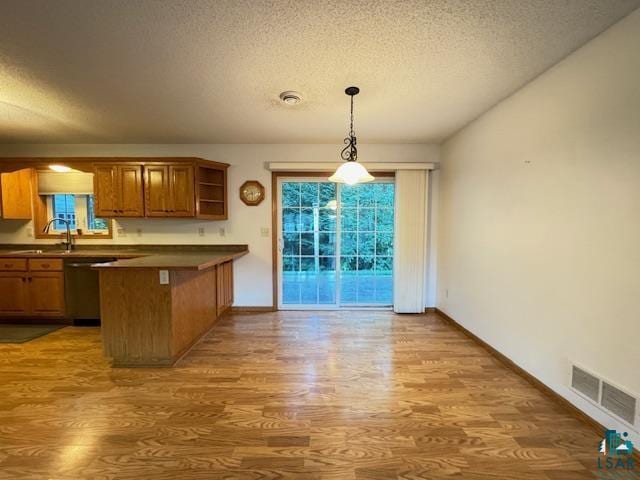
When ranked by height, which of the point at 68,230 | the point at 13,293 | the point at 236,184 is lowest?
the point at 13,293

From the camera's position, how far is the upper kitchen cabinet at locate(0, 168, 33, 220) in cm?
361

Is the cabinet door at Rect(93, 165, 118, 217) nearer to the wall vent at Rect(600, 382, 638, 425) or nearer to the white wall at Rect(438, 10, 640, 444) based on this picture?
the white wall at Rect(438, 10, 640, 444)

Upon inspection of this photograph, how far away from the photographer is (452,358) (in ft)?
8.66

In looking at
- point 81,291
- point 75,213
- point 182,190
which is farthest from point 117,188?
point 81,291

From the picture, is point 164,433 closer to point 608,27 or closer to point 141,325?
point 141,325

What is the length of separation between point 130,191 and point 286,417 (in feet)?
10.7

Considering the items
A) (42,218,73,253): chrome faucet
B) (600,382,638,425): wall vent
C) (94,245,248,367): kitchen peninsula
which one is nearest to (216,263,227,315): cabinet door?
(94,245,248,367): kitchen peninsula

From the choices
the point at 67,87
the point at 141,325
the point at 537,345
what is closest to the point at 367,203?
the point at 537,345

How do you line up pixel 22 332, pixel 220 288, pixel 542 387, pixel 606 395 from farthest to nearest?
pixel 220 288, pixel 22 332, pixel 542 387, pixel 606 395

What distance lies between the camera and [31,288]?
340 centimetres

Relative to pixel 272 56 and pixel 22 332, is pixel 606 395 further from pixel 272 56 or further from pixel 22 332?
pixel 22 332

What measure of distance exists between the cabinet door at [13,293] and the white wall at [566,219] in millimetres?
5192

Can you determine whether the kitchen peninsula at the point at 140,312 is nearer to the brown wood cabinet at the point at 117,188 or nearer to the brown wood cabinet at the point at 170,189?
the brown wood cabinet at the point at 170,189

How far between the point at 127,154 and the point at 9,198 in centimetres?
152
